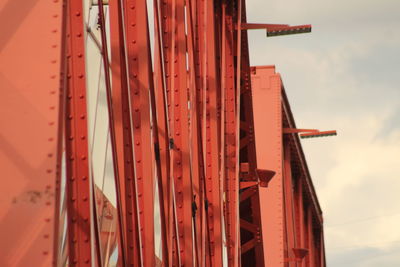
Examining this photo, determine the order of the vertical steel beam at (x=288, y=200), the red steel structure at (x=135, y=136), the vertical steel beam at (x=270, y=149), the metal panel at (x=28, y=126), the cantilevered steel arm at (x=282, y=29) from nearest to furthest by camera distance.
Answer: the metal panel at (x=28, y=126)
the red steel structure at (x=135, y=136)
the cantilevered steel arm at (x=282, y=29)
the vertical steel beam at (x=270, y=149)
the vertical steel beam at (x=288, y=200)

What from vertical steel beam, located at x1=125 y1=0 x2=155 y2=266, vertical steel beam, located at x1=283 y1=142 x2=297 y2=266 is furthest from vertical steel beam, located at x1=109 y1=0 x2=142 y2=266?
vertical steel beam, located at x1=283 y1=142 x2=297 y2=266

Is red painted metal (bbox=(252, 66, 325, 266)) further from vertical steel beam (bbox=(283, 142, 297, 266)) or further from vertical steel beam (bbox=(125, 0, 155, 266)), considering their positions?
vertical steel beam (bbox=(125, 0, 155, 266))

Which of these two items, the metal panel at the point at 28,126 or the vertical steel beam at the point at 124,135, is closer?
the metal panel at the point at 28,126

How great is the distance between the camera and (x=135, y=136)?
12.1 meters

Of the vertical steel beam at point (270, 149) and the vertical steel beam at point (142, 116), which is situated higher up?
the vertical steel beam at point (142, 116)

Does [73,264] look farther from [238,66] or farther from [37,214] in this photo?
[238,66]

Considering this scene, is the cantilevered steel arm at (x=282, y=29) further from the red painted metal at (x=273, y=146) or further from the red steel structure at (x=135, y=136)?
the red painted metal at (x=273, y=146)

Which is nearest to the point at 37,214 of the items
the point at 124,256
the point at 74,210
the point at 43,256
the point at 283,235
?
the point at 43,256

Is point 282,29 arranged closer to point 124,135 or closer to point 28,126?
point 124,135

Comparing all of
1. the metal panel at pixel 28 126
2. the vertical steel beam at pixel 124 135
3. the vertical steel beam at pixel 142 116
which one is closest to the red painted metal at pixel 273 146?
the vertical steel beam at pixel 142 116

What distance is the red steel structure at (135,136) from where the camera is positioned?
7.24m

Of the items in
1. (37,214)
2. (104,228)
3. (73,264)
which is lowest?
(104,228)

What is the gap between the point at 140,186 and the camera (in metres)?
12.1

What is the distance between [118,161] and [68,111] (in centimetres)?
240
